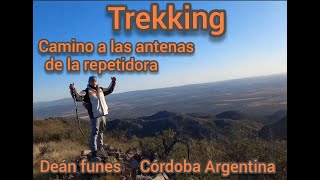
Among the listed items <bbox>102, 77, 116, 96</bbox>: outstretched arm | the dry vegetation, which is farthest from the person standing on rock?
the dry vegetation

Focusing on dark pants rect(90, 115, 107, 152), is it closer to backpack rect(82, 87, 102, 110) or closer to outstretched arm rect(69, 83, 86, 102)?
backpack rect(82, 87, 102, 110)

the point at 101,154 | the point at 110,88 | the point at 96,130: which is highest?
the point at 110,88

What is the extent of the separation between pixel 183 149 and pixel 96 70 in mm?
4040

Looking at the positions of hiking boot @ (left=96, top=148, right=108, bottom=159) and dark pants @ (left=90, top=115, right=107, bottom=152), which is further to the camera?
hiking boot @ (left=96, top=148, right=108, bottom=159)

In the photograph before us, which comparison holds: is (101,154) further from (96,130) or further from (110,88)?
(110,88)

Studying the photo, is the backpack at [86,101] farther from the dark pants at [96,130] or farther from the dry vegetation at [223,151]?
the dry vegetation at [223,151]

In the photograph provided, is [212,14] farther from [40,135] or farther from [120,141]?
[40,135]

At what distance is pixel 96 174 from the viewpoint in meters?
8.84

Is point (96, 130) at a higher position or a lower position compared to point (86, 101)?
lower

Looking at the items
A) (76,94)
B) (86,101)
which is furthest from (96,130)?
(76,94)

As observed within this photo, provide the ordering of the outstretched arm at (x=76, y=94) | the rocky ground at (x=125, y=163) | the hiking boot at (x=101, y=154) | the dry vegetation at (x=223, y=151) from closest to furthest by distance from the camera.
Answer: the rocky ground at (x=125, y=163), the outstretched arm at (x=76, y=94), the hiking boot at (x=101, y=154), the dry vegetation at (x=223, y=151)

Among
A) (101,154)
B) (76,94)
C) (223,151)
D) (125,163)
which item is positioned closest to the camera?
(76,94)

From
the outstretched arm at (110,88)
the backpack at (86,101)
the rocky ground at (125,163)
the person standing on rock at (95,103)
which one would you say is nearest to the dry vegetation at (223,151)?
the rocky ground at (125,163)
